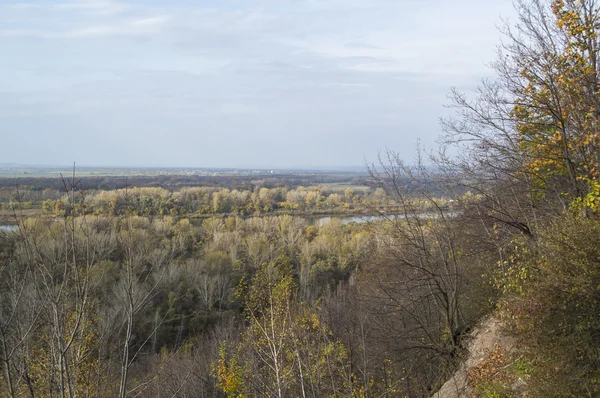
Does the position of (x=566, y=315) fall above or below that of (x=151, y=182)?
below

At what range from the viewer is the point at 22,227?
13.2 feet

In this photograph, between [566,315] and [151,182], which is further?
[151,182]

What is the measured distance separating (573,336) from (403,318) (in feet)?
25.9

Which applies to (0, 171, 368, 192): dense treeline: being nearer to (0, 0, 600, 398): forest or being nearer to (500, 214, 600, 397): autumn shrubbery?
(0, 0, 600, 398): forest

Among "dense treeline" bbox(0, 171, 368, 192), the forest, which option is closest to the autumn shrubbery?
the forest

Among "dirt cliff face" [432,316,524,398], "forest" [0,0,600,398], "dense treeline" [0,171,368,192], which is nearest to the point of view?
"forest" [0,0,600,398]

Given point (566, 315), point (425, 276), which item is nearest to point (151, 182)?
point (425, 276)

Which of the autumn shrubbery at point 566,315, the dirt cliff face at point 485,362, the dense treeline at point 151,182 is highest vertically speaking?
the dense treeline at point 151,182

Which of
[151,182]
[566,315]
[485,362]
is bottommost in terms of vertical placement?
[485,362]

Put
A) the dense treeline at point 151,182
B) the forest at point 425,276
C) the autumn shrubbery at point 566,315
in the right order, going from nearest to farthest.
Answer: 1. the forest at point 425,276
2. the autumn shrubbery at point 566,315
3. the dense treeline at point 151,182

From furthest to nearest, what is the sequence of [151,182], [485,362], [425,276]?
[151,182] → [425,276] → [485,362]

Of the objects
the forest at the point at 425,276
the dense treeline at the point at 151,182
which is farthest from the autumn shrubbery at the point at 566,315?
the dense treeline at the point at 151,182

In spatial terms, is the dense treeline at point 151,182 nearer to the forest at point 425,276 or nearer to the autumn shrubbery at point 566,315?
the forest at point 425,276

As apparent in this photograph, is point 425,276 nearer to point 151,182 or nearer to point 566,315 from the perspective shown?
point 566,315
